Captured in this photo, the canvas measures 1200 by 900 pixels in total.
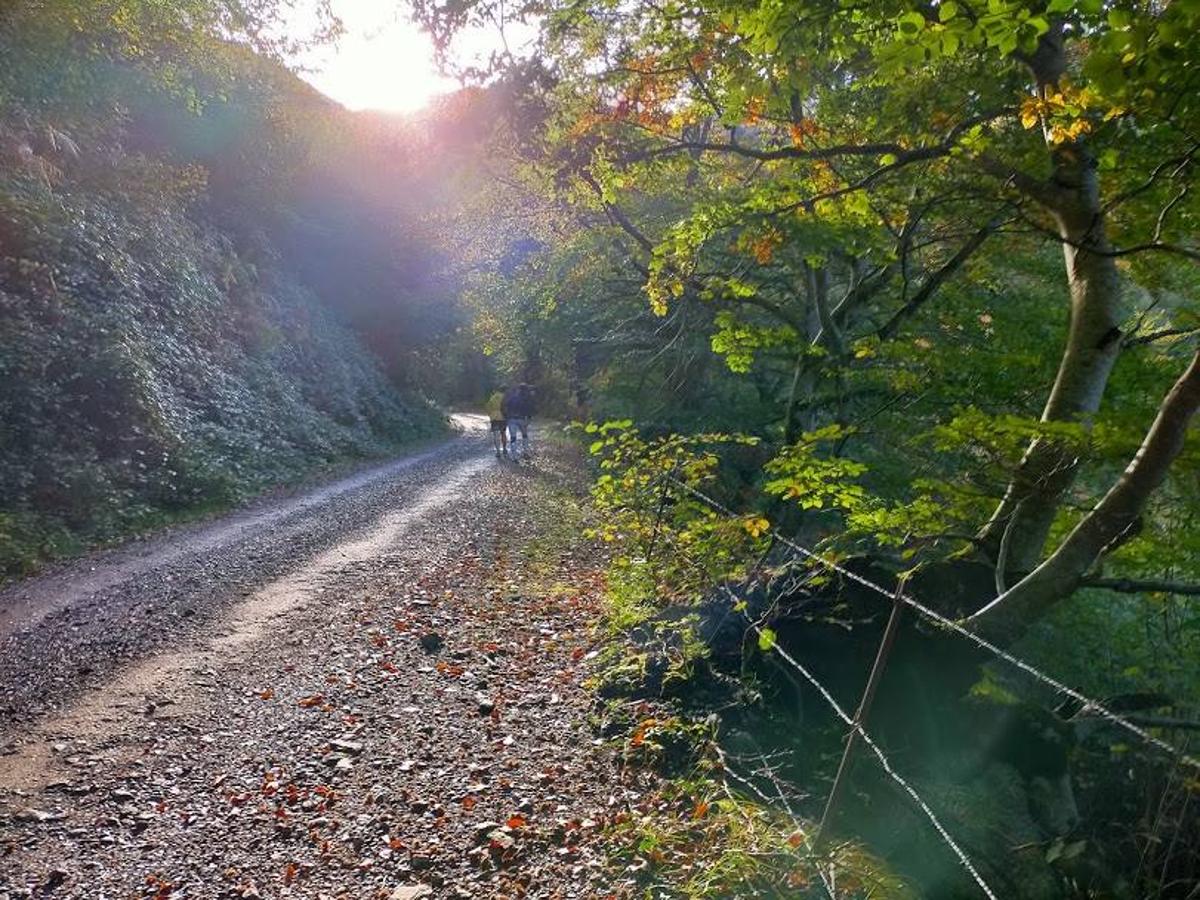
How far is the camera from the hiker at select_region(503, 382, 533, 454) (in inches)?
819

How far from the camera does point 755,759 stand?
4836mm

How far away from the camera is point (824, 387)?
33.0ft

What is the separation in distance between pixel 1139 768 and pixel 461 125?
1411 centimetres

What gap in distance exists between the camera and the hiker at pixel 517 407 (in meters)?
20.8

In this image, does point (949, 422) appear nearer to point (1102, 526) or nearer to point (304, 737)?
point (1102, 526)

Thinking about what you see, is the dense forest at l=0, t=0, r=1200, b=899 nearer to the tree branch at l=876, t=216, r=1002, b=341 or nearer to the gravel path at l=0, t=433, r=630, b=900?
the tree branch at l=876, t=216, r=1002, b=341

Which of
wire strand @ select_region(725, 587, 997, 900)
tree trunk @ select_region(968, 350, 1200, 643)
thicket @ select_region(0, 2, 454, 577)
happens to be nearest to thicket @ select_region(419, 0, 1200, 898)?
tree trunk @ select_region(968, 350, 1200, 643)

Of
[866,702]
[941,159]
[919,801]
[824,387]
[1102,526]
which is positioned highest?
[941,159]

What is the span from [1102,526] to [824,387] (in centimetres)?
574

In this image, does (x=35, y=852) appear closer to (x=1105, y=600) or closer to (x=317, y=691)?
(x=317, y=691)

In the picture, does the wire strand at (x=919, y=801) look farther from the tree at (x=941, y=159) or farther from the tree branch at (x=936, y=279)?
the tree branch at (x=936, y=279)

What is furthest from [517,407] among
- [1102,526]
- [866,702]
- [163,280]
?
[866,702]

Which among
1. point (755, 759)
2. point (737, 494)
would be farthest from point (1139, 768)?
point (737, 494)

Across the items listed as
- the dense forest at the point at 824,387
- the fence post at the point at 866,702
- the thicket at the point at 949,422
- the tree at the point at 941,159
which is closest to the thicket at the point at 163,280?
the dense forest at the point at 824,387
